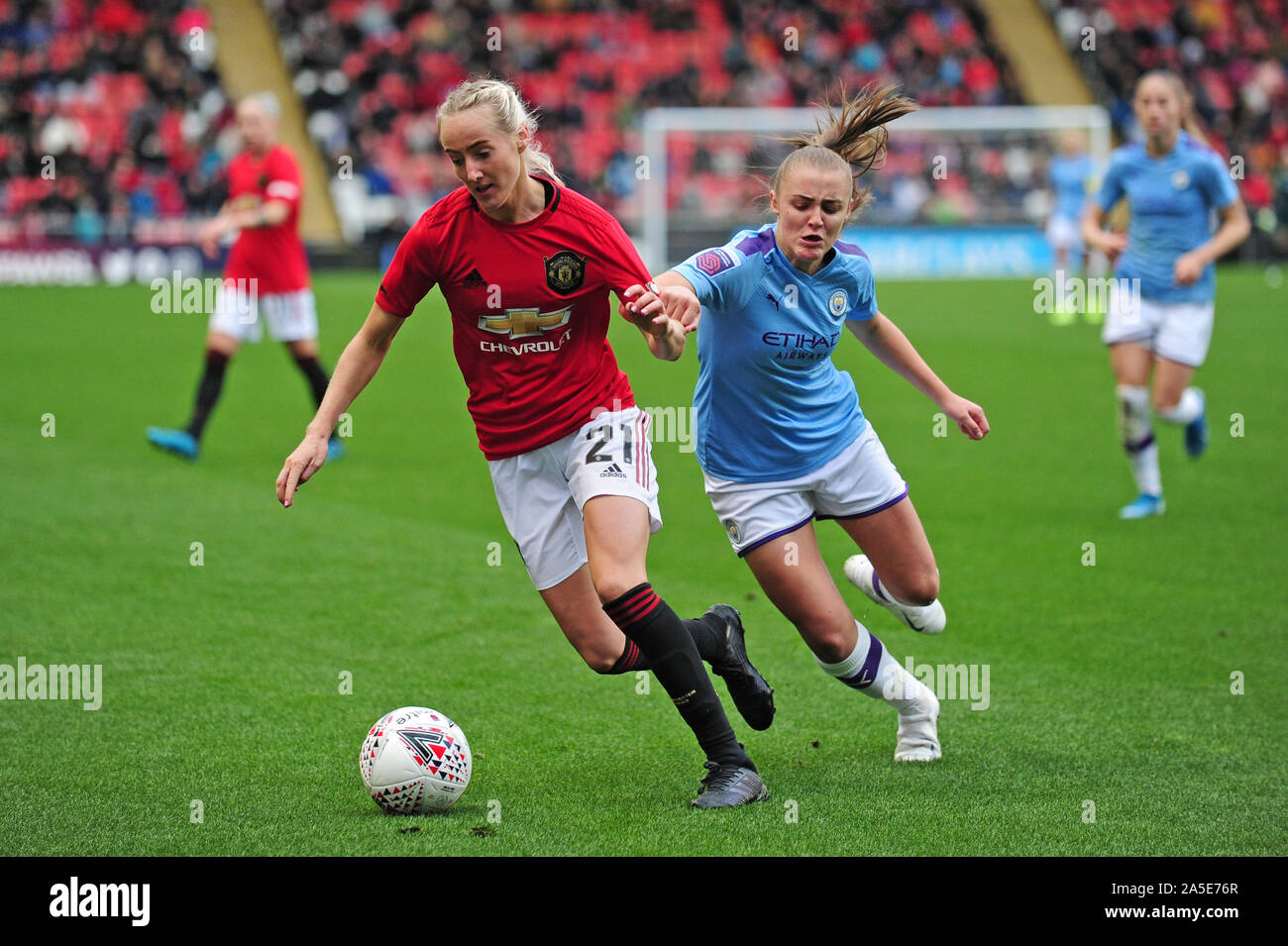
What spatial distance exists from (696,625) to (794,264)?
46.5 inches

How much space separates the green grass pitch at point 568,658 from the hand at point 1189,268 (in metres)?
1.43

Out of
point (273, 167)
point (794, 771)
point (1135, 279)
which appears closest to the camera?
point (794, 771)

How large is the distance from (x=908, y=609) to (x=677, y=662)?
1.24 m

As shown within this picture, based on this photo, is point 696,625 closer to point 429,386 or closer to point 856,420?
point 856,420

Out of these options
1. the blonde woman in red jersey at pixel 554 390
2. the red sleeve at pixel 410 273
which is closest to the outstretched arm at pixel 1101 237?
the blonde woman in red jersey at pixel 554 390

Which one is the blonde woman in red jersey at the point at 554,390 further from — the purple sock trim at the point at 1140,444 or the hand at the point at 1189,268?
the purple sock trim at the point at 1140,444

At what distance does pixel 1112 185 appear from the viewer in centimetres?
905

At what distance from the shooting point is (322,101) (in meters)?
32.2

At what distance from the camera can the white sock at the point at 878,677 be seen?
15.9ft

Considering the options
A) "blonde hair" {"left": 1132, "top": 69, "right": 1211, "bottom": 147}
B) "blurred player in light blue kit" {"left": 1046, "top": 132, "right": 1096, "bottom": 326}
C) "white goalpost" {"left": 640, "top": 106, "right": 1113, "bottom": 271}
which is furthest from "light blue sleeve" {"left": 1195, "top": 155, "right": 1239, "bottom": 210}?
"white goalpost" {"left": 640, "top": 106, "right": 1113, "bottom": 271}

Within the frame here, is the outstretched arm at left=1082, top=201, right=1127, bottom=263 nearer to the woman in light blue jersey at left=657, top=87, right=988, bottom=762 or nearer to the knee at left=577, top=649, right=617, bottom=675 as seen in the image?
the woman in light blue jersey at left=657, top=87, right=988, bottom=762

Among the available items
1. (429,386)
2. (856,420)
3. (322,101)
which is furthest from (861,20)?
(856,420)

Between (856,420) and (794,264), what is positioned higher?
(794,264)

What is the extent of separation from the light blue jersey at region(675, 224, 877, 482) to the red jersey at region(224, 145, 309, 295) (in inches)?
264
